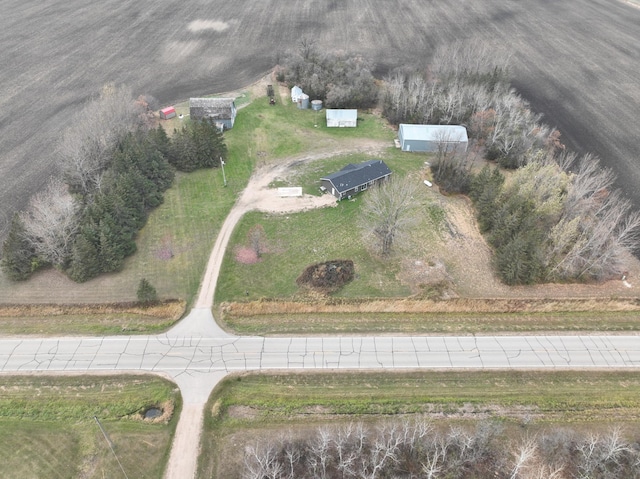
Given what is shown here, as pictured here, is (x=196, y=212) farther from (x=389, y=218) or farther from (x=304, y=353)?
(x=304, y=353)

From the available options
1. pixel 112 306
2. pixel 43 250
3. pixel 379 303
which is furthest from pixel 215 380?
pixel 43 250

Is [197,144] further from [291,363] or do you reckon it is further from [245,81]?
[291,363]

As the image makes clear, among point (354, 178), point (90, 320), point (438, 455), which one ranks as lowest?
point (90, 320)

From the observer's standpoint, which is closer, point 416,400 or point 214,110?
point 416,400

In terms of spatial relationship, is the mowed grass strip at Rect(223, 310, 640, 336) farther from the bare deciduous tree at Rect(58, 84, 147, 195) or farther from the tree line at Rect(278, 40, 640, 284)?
the bare deciduous tree at Rect(58, 84, 147, 195)

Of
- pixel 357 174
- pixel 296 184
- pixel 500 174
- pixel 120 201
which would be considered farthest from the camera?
pixel 296 184

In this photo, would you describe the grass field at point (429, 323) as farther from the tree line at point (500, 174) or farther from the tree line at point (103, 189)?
the tree line at point (103, 189)

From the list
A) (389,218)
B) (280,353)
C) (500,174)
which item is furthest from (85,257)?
(500,174)

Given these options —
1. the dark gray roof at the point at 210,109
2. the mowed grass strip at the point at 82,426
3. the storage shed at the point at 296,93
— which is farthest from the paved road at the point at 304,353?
the storage shed at the point at 296,93
